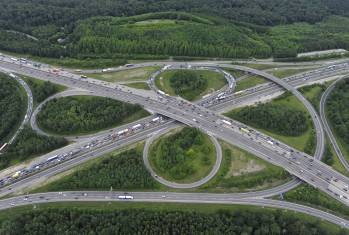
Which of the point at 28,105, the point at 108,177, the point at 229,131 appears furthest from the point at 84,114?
the point at 229,131

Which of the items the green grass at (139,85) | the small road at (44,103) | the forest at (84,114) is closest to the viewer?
the forest at (84,114)

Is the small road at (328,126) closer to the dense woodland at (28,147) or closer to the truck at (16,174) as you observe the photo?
the dense woodland at (28,147)

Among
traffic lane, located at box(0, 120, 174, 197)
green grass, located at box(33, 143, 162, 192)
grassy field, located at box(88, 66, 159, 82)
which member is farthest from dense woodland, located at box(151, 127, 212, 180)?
grassy field, located at box(88, 66, 159, 82)

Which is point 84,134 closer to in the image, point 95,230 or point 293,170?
point 95,230

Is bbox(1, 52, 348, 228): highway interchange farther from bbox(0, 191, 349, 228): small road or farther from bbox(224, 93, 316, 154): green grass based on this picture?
bbox(0, 191, 349, 228): small road

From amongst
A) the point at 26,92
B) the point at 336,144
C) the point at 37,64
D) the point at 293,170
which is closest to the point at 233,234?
the point at 293,170

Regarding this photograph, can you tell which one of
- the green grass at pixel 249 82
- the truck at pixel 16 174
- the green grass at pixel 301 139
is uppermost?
the green grass at pixel 249 82

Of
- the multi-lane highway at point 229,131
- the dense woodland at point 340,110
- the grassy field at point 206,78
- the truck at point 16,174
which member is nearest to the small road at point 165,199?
the truck at point 16,174
